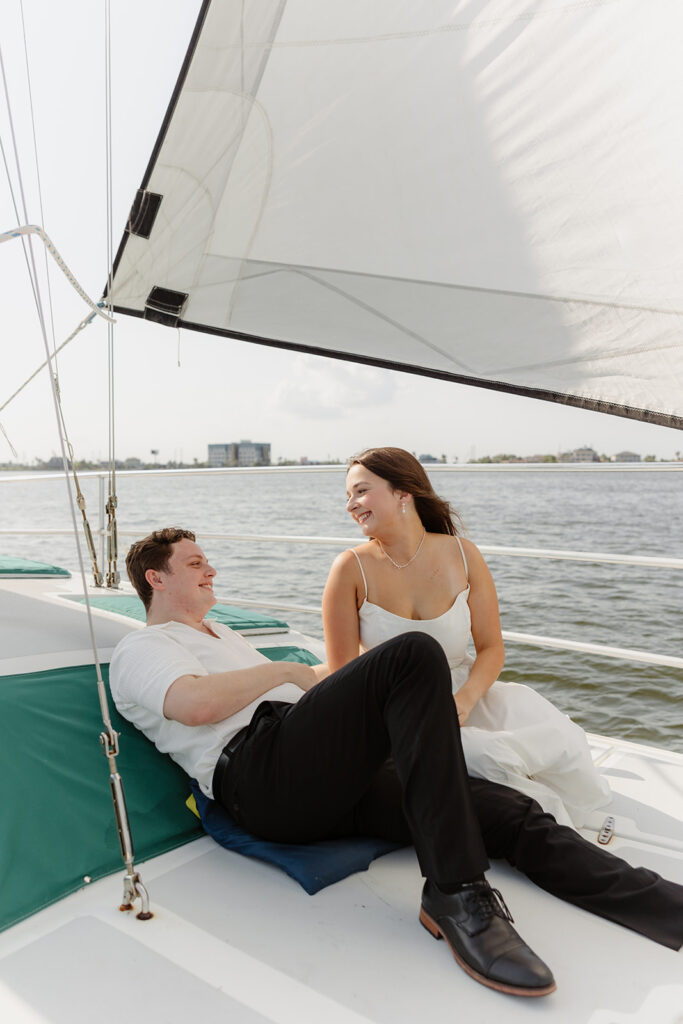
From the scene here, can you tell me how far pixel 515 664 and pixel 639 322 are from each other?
14.7 ft

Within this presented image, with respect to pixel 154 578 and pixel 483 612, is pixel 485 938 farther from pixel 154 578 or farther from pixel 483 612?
pixel 154 578

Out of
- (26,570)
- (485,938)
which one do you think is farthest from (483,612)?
(26,570)

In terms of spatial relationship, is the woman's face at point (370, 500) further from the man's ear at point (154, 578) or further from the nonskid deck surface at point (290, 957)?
the nonskid deck surface at point (290, 957)

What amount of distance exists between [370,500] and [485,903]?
0.90 m

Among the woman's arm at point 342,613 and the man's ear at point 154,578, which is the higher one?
the man's ear at point 154,578

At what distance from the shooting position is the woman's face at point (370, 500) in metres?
1.80

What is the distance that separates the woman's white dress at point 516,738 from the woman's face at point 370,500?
0.42 feet

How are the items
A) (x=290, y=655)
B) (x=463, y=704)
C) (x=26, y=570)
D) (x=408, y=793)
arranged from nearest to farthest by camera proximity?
1. (x=408, y=793)
2. (x=463, y=704)
3. (x=290, y=655)
4. (x=26, y=570)

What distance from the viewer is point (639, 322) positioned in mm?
1422

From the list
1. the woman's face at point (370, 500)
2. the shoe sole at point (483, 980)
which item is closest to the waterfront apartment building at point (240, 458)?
the woman's face at point (370, 500)

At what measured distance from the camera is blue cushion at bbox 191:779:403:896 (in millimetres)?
1336

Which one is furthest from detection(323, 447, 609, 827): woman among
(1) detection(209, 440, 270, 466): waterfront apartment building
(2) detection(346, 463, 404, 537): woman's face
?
(1) detection(209, 440, 270, 466): waterfront apartment building

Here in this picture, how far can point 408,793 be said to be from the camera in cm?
121

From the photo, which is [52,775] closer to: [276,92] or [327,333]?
[327,333]
